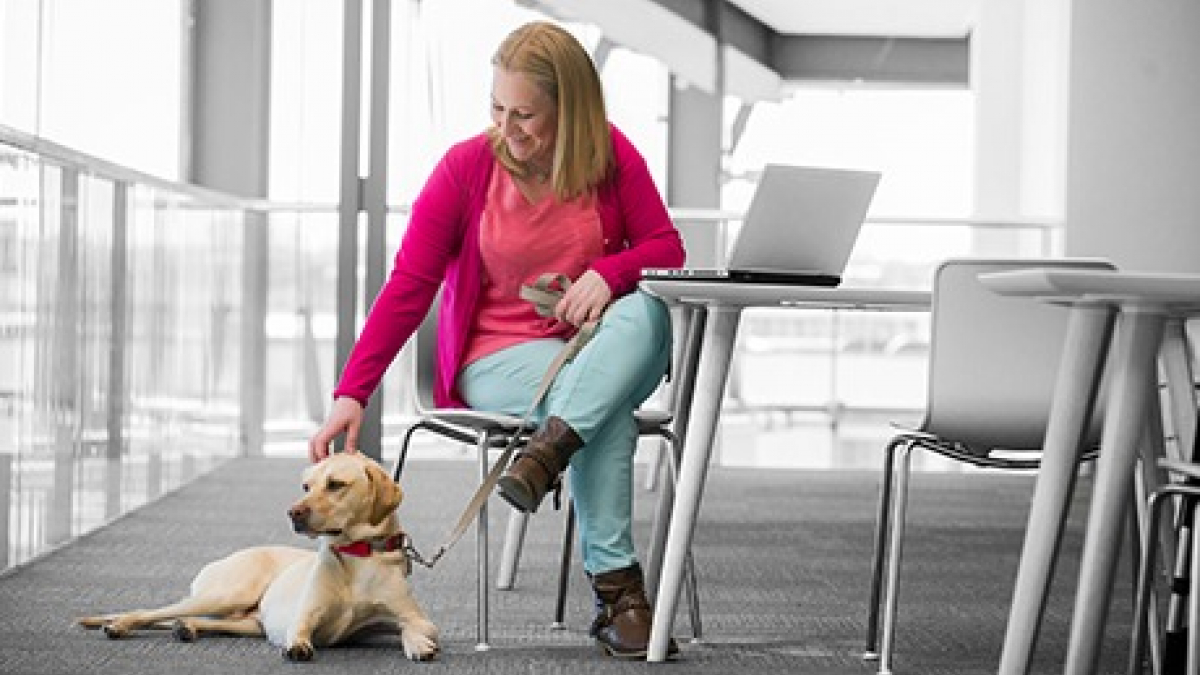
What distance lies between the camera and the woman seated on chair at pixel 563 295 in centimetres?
320

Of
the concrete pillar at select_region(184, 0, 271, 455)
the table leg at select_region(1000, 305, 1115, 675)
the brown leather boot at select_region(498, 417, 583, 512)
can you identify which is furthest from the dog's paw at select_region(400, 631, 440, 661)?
the concrete pillar at select_region(184, 0, 271, 455)

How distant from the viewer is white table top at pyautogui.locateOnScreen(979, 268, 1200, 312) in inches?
90.6

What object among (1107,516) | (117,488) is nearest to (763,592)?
(1107,516)

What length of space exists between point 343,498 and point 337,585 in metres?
0.16

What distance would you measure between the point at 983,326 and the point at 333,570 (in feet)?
3.53

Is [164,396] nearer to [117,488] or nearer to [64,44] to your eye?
[117,488]

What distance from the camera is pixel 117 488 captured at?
5234 mm

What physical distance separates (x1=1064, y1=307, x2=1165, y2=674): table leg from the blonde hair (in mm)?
1127

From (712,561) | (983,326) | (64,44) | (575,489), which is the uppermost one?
(64,44)

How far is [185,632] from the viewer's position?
10.7 ft

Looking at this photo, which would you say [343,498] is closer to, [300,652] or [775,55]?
[300,652]

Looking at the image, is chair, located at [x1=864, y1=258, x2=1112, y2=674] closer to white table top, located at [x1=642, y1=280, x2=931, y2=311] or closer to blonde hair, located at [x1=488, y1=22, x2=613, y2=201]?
white table top, located at [x1=642, y1=280, x2=931, y2=311]

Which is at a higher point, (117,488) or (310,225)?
(310,225)

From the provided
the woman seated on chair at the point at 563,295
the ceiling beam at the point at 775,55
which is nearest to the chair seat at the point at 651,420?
the woman seated on chair at the point at 563,295
